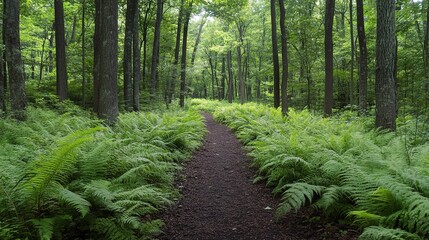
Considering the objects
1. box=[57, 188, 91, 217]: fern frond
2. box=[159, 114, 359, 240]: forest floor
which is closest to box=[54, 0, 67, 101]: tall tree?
box=[159, 114, 359, 240]: forest floor

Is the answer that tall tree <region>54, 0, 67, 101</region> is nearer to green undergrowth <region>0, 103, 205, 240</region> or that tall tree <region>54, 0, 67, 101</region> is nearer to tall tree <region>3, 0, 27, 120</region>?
tall tree <region>3, 0, 27, 120</region>

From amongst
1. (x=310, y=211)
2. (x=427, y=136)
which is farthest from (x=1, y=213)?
(x=427, y=136)

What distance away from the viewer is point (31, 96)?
1481cm

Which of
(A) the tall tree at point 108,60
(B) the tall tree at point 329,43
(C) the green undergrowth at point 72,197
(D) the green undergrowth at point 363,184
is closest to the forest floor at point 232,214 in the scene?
(D) the green undergrowth at point 363,184

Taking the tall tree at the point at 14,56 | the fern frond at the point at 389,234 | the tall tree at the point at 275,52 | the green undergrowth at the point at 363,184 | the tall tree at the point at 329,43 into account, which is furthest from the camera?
the tall tree at the point at 275,52

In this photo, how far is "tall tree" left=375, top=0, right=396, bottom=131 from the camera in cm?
693

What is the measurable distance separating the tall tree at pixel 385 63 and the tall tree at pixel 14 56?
32.3 ft

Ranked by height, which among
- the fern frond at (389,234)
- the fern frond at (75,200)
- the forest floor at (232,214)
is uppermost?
the fern frond at (75,200)

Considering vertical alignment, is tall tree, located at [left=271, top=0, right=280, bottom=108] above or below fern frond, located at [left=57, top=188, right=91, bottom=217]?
above

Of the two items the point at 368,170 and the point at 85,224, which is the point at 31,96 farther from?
the point at 368,170

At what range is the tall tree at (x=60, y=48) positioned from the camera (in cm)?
1216

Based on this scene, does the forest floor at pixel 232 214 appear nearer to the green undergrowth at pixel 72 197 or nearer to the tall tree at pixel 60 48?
the green undergrowth at pixel 72 197

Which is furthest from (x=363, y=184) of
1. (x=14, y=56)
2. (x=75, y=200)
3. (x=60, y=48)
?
(x=60, y=48)

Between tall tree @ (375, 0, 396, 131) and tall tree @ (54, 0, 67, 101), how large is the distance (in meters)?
11.8
